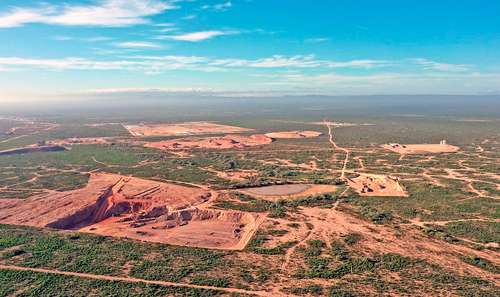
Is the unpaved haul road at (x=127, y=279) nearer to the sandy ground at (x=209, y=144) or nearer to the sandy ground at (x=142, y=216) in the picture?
the sandy ground at (x=142, y=216)

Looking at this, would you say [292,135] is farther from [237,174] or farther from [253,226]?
[253,226]

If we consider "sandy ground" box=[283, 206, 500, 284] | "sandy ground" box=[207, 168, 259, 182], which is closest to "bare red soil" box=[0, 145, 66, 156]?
"sandy ground" box=[207, 168, 259, 182]

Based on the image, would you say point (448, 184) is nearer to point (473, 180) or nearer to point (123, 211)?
point (473, 180)

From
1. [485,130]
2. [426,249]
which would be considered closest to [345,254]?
[426,249]

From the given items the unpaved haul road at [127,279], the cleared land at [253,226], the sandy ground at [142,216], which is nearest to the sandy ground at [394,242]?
the cleared land at [253,226]

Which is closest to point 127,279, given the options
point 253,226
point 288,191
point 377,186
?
point 253,226

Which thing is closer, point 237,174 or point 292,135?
point 237,174

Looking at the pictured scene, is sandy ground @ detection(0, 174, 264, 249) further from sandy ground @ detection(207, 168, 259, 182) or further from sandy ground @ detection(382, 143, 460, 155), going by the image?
sandy ground @ detection(382, 143, 460, 155)
